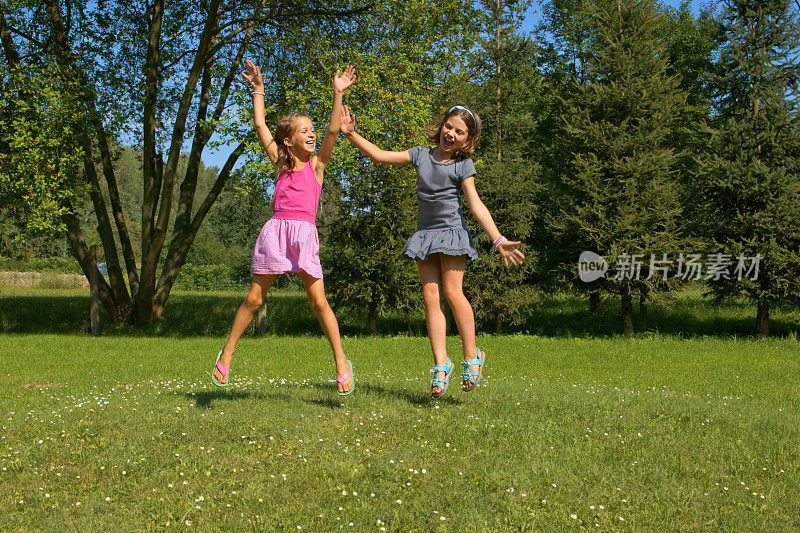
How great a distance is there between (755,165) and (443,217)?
16.6 meters

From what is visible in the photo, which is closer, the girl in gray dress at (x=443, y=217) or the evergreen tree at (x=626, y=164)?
the girl in gray dress at (x=443, y=217)

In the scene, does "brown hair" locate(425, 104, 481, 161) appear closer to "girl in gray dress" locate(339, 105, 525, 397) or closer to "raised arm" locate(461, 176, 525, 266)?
"girl in gray dress" locate(339, 105, 525, 397)

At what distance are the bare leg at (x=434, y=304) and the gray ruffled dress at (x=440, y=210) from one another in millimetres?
177

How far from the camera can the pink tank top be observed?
19.3ft

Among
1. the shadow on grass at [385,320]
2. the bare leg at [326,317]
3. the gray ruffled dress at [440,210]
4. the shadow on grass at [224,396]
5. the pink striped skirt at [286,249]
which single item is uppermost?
the gray ruffled dress at [440,210]

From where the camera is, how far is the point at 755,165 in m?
19.1

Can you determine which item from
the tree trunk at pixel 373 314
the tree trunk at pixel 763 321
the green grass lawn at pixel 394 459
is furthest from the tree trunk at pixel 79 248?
the tree trunk at pixel 763 321

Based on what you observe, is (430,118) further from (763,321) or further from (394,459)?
(394,459)

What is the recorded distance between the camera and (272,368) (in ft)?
38.5

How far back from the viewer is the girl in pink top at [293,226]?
5.75m

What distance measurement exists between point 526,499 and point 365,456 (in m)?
1.20

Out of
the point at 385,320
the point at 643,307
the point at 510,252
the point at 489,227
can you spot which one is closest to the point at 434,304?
the point at 489,227

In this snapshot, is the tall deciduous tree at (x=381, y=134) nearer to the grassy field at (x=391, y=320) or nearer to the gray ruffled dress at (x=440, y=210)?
the grassy field at (x=391, y=320)

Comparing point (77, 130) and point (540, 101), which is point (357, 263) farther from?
point (540, 101)
